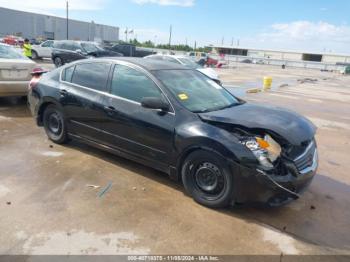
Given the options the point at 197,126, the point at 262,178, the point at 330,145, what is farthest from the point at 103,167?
the point at 330,145

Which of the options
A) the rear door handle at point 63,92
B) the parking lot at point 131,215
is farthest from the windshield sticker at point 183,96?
the rear door handle at point 63,92

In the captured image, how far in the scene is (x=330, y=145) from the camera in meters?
7.58

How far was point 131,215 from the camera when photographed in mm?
3828

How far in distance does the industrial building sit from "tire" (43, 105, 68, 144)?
79142 millimetres

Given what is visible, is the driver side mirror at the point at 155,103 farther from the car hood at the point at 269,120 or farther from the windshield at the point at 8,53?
the windshield at the point at 8,53

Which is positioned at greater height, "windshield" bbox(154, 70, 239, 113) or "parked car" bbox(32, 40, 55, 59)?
"windshield" bbox(154, 70, 239, 113)

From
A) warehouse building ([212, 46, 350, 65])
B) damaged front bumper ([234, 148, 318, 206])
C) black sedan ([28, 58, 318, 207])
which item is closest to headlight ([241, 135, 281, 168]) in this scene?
black sedan ([28, 58, 318, 207])

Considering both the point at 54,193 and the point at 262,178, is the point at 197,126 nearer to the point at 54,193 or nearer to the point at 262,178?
the point at 262,178

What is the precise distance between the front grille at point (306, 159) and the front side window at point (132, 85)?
1886mm

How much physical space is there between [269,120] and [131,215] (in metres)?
1.97

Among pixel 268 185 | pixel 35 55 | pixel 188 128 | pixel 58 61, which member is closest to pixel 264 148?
pixel 268 185

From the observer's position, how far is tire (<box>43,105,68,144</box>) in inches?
229

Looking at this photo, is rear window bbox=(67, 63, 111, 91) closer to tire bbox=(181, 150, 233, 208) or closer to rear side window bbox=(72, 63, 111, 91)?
rear side window bbox=(72, 63, 111, 91)

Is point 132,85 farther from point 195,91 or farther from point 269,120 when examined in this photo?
point 269,120
